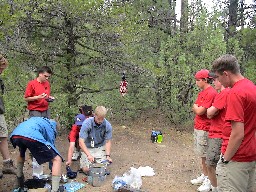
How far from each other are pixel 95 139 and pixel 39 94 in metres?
1.27

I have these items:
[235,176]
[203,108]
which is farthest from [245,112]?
[203,108]

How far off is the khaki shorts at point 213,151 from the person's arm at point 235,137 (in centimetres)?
136

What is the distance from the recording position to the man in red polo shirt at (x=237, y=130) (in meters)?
3.11

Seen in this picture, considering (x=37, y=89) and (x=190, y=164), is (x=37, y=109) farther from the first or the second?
(x=190, y=164)

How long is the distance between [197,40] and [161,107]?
215 cm

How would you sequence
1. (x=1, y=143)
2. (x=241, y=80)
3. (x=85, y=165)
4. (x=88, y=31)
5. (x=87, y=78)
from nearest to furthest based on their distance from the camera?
(x=241, y=80) < (x=1, y=143) < (x=85, y=165) < (x=88, y=31) < (x=87, y=78)

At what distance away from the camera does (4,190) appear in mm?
5027

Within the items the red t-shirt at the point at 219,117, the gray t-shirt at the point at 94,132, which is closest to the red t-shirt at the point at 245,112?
the red t-shirt at the point at 219,117

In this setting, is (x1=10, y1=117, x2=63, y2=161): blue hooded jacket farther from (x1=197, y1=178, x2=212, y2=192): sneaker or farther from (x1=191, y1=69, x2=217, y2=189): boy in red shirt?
(x1=197, y1=178, x2=212, y2=192): sneaker

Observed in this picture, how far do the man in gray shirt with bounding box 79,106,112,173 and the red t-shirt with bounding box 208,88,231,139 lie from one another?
1.95 metres

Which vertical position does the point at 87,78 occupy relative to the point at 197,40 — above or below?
below

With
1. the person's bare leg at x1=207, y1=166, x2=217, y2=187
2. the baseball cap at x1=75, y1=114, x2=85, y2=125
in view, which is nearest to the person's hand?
the baseball cap at x1=75, y1=114, x2=85, y2=125

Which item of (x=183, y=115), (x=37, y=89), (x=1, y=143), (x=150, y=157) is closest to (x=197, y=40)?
(x=183, y=115)

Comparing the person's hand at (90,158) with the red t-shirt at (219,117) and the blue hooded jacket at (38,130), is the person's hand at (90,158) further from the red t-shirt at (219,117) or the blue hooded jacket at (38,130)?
the red t-shirt at (219,117)
